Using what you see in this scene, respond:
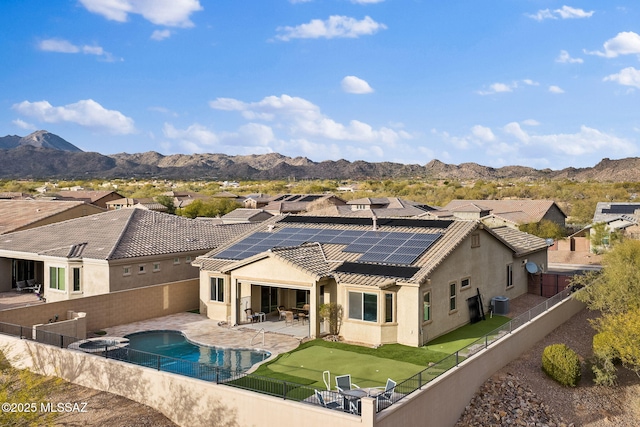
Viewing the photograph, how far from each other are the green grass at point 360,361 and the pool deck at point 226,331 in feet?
4.12

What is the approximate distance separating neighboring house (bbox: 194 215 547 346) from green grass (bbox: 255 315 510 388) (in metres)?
0.83

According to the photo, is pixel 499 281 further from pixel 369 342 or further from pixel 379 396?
pixel 379 396

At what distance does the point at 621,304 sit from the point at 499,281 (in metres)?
6.07

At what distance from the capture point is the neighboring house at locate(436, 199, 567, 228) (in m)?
64.7

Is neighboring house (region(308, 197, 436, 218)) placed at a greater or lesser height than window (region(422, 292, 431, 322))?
greater

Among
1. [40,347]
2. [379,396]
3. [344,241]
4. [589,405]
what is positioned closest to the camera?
[379,396]

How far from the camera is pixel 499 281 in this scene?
3116 centimetres

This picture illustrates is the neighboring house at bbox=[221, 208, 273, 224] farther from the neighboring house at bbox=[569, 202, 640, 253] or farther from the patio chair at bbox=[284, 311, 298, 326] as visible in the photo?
the neighboring house at bbox=[569, 202, 640, 253]

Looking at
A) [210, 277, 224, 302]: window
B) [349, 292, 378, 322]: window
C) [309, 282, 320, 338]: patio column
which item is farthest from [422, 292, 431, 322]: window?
[210, 277, 224, 302]: window

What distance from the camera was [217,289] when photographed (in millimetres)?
28609

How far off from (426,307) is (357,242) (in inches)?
237

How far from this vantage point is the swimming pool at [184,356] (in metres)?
17.8

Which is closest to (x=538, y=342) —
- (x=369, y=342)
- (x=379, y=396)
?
(x=369, y=342)

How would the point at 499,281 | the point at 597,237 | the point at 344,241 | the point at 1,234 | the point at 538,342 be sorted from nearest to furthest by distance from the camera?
the point at 538,342
the point at 344,241
the point at 499,281
the point at 1,234
the point at 597,237
